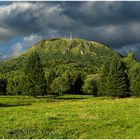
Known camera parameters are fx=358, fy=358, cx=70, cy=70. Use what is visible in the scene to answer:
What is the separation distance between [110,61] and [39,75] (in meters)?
24.5

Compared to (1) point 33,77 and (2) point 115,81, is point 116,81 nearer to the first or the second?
(2) point 115,81

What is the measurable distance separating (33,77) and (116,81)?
90.1ft

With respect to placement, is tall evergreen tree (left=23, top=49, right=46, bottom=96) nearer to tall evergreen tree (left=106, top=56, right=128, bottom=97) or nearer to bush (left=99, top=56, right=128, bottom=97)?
bush (left=99, top=56, right=128, bottom=97)

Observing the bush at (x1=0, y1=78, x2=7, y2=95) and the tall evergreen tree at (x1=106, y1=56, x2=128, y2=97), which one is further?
the bush at (x1=0, y1=78, x2=7, y2=95)

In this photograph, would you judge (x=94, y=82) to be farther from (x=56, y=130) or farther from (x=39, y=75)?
(x=56, y=130)

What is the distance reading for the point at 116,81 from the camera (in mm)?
112188

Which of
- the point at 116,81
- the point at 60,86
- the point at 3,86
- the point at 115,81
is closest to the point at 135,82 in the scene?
the point at 116,81

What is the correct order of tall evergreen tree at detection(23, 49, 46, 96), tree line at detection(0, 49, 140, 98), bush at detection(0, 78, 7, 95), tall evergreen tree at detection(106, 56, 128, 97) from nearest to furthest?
1. tall evergreen tree at detection(106, 56, 128, 97)
2. tree line at detection(0, 49, 140, 98)
3. tall evergreen tree at detection(23, 49, 46, 96)
4. bush at detection(0, 78, 7, 95)

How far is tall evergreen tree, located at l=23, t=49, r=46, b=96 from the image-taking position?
383ft

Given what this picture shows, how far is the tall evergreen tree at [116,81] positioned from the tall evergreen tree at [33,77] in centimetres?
Answer: 2182

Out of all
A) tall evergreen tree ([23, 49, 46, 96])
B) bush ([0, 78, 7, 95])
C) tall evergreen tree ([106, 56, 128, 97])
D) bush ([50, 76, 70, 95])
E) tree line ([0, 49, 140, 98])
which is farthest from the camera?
bush ([50, 76, 70, 95])

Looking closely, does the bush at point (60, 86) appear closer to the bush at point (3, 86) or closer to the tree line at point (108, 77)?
the bush at point (3, 86)

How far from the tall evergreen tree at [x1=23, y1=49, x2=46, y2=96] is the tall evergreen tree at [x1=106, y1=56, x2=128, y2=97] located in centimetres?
2182

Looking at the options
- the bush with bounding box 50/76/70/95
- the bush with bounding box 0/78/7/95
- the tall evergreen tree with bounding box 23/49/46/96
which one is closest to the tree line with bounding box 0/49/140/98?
the tall evergreen tree with bounding box 23/49/46/96
